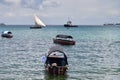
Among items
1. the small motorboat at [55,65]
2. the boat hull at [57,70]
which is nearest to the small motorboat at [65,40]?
the small motorboat at [55,65]

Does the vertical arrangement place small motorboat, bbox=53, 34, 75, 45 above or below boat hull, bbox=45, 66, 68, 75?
below

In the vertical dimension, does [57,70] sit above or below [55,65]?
below

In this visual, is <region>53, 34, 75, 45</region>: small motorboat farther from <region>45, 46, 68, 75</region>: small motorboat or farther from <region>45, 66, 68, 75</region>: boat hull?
<region>45, 66, 68, 75</region>: boat hull

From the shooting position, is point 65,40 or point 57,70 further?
point 65,40

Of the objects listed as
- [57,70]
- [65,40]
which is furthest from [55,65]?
[65,40]

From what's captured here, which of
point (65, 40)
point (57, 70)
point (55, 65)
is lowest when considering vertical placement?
point (65, 40)

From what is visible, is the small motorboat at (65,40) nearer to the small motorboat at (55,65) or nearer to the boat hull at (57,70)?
the small motorboat at (55,65)

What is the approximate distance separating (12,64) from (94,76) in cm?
1457

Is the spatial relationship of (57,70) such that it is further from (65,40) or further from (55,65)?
(65,40)

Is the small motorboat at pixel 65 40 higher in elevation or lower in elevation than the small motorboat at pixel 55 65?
lower

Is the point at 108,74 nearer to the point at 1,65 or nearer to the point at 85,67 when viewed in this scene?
the point at 85,67

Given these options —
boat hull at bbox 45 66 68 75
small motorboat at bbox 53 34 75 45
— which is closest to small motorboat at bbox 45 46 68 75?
boat hull at bbox 45 66 68 75

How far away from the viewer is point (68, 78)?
3950cm

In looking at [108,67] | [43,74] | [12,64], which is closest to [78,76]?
[43,74]
